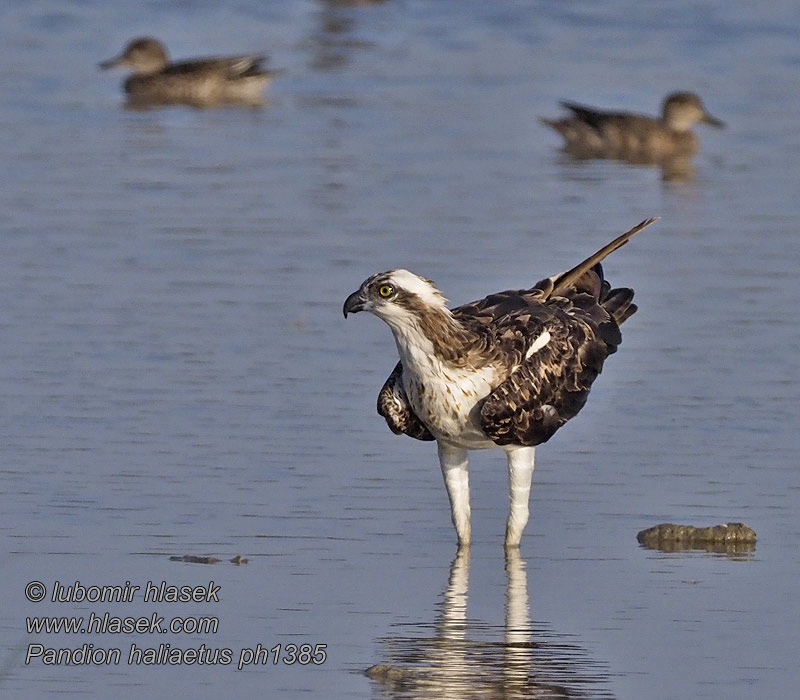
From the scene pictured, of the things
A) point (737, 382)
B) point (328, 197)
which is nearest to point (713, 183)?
point (328, 197)

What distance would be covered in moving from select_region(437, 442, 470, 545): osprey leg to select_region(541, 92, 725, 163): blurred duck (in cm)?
1171

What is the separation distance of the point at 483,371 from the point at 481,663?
172 cm

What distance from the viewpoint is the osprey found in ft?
27.8

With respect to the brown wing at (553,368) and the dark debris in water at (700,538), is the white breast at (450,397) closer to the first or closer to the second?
the brown wing at (553,368)

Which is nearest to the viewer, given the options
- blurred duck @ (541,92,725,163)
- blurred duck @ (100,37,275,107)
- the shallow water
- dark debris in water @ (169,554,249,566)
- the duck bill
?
the shallow water

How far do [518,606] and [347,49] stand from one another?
2042cm

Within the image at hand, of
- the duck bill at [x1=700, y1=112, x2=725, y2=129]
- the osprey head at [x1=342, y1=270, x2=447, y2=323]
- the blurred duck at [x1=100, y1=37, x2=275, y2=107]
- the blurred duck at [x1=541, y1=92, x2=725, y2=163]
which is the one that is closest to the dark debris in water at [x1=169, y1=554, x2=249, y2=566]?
the osprey head at [x1=342, y1=270, x2=447, y2=323]

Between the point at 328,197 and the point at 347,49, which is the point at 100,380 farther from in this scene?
Result: the point at 347,49

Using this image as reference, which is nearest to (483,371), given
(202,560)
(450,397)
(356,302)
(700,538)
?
(450,397)

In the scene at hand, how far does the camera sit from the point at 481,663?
730cm

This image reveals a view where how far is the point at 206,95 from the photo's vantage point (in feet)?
78.7

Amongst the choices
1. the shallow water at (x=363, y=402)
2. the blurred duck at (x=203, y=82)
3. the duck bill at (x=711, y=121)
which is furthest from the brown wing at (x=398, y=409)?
the blurred duck at (x=203, y=82)

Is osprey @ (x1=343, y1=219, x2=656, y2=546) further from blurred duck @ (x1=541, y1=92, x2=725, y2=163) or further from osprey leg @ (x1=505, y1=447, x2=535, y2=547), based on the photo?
blurred duck @ (x1=541, y1=92, x2=725, y2=163)

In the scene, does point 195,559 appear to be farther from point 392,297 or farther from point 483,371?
point 483,371
